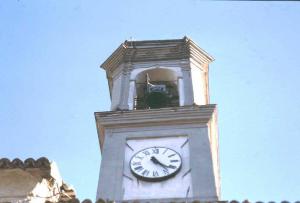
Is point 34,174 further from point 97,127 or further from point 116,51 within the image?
point 116,51

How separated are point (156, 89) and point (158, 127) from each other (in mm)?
2244

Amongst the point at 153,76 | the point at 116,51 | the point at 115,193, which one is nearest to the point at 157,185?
the point at 115,193

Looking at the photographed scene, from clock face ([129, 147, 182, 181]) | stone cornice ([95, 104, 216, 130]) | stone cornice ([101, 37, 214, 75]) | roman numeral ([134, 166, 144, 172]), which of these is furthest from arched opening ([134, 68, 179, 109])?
roman numeral ([134, 166, 144, 172])

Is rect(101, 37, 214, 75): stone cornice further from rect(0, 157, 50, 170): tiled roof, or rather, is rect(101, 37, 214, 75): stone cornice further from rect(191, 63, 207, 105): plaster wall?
rect(0, 157, 50, 170): tiled roof

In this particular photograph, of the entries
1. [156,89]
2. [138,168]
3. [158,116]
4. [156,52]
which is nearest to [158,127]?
[158,116]

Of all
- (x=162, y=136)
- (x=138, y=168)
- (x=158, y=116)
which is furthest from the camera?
(x=158, y=116)

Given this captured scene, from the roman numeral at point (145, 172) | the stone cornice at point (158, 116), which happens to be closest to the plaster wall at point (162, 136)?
the stone cornice at point (158, 116)

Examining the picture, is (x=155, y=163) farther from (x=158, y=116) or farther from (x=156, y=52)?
(x=156, y=52)

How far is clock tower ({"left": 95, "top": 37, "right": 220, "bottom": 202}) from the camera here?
353 inches

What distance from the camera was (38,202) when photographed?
662 cm

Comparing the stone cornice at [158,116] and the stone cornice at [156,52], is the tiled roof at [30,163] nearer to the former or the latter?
the stone cornice at [158,116]

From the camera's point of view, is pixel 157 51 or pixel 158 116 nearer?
pixel 158 116

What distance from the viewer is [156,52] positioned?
44.1ft

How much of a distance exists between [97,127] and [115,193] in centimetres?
275
